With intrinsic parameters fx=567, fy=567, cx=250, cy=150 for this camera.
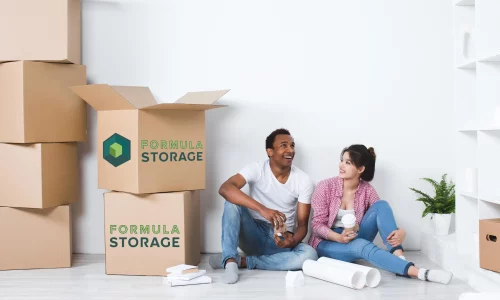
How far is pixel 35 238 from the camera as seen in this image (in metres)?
3.03

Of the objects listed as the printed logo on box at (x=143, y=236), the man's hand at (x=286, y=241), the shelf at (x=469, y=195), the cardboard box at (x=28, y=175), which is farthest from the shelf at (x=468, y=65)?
the cardboard box at (x=28, y=175)

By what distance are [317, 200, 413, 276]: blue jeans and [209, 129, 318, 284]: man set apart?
0.37 feet

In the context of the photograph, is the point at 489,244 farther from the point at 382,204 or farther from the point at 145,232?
the point at 145,232

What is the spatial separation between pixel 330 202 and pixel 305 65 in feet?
2.82

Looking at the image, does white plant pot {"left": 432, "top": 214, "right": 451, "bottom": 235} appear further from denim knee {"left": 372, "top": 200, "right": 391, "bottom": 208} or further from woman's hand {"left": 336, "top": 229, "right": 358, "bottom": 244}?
woman's hand {"left": 336, "top": 229, "right": 358, "bottom": 244}

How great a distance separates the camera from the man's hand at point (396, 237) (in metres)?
2.87

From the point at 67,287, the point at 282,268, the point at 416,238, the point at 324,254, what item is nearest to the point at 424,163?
the point at 416,238

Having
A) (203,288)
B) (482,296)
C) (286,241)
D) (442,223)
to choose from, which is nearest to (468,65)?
(442,223)

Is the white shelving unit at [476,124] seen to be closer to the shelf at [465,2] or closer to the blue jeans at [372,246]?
the shelf at [465,2]

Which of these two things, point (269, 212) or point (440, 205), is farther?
point (440, 205)

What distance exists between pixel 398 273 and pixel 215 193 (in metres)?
1.22

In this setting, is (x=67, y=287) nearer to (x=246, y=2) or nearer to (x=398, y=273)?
(x=398, y=273)

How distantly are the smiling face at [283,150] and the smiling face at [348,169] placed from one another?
0.95ft

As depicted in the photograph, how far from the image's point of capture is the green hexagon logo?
2859 mm
